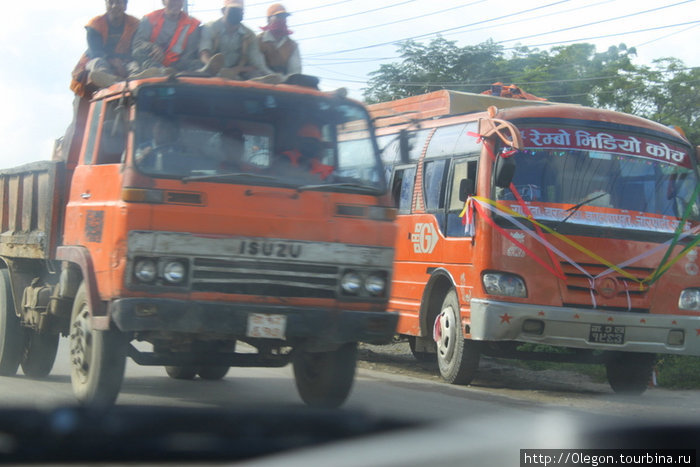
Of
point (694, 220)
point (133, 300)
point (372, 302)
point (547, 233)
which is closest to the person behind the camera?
point (133, 300)

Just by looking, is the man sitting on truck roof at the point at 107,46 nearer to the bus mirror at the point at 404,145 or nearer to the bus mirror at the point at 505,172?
the bus mirror at the point at 404,145

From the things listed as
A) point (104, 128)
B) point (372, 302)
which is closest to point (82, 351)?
point (104, 128)

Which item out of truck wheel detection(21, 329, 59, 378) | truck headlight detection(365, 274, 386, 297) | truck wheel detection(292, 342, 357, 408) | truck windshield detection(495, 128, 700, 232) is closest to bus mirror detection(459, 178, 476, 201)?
truck windshield detection(495, 128, 700, 232)

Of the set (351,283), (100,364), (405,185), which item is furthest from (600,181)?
(100,364)

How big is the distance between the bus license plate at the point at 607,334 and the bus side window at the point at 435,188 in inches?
87.2

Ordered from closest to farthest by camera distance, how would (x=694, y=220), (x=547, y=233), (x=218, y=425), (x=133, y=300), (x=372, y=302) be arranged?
(x=218, y=425) < (x=133, y=300) < (x=372, y=302) < (x=547, y=233) < (x=694, y=220)

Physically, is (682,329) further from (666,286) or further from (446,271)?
(446,271)

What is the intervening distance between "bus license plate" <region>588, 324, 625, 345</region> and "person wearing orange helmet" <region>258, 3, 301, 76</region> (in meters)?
3.92

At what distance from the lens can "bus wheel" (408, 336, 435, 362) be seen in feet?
40.4

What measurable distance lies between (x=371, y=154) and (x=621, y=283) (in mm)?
3754

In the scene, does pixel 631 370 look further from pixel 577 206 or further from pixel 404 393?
pixel 404 393

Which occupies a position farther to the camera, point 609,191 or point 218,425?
point 609,191

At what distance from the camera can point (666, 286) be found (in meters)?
10.1

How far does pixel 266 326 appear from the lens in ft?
21.6
